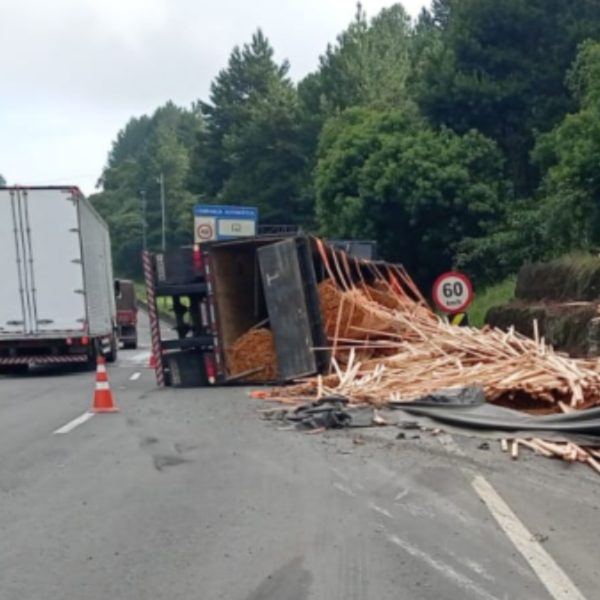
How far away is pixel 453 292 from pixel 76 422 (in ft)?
29.6

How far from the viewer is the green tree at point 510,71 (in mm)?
45938

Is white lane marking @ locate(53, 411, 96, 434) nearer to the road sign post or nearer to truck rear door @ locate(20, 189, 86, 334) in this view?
truck rear door @ locate(20, 189, 86, 334)

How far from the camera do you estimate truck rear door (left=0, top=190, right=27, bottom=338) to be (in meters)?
25.5

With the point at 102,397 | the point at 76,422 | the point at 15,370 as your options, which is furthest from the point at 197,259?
the point at 15,370

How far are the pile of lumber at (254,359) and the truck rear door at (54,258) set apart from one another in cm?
662

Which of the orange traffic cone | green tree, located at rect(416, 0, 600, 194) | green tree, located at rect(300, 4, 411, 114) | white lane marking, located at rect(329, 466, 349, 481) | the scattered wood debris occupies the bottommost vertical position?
the scattered wood debris

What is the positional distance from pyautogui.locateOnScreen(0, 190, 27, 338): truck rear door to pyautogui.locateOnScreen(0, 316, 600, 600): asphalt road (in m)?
12.2

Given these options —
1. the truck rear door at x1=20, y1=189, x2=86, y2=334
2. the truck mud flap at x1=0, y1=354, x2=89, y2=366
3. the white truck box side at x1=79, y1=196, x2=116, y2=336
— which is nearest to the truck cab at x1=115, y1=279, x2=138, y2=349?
the white truck box side at x1=79, y1=196, x2=116, y2=336

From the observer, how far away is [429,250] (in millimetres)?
45375

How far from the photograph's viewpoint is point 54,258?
25922mm

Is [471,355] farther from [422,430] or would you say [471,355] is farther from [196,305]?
[196,305]

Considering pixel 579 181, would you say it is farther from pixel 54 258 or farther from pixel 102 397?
pixel 102 397

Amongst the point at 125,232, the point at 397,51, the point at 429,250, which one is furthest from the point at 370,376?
the point at 125,232

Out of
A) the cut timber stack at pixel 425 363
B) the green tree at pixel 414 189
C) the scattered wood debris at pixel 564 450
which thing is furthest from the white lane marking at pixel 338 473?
the green tree at pixel 414 189
